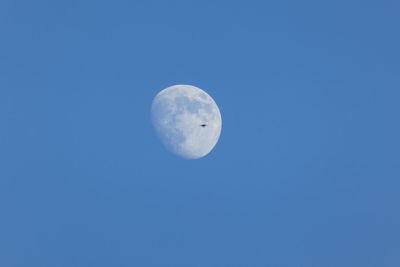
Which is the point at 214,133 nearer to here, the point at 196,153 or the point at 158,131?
the point at 196,153

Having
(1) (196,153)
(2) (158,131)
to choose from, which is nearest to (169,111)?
(2) (158,131)

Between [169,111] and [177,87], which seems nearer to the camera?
[169,111]

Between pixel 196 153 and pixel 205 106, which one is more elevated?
pixel 205 106

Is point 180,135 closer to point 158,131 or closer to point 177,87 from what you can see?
point 158,131

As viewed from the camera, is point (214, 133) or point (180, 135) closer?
point (180, 135)

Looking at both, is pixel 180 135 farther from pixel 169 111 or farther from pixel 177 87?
pixel 177 87

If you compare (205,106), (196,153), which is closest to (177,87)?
(205,106)

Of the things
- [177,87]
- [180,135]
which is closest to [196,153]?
[180,135]
